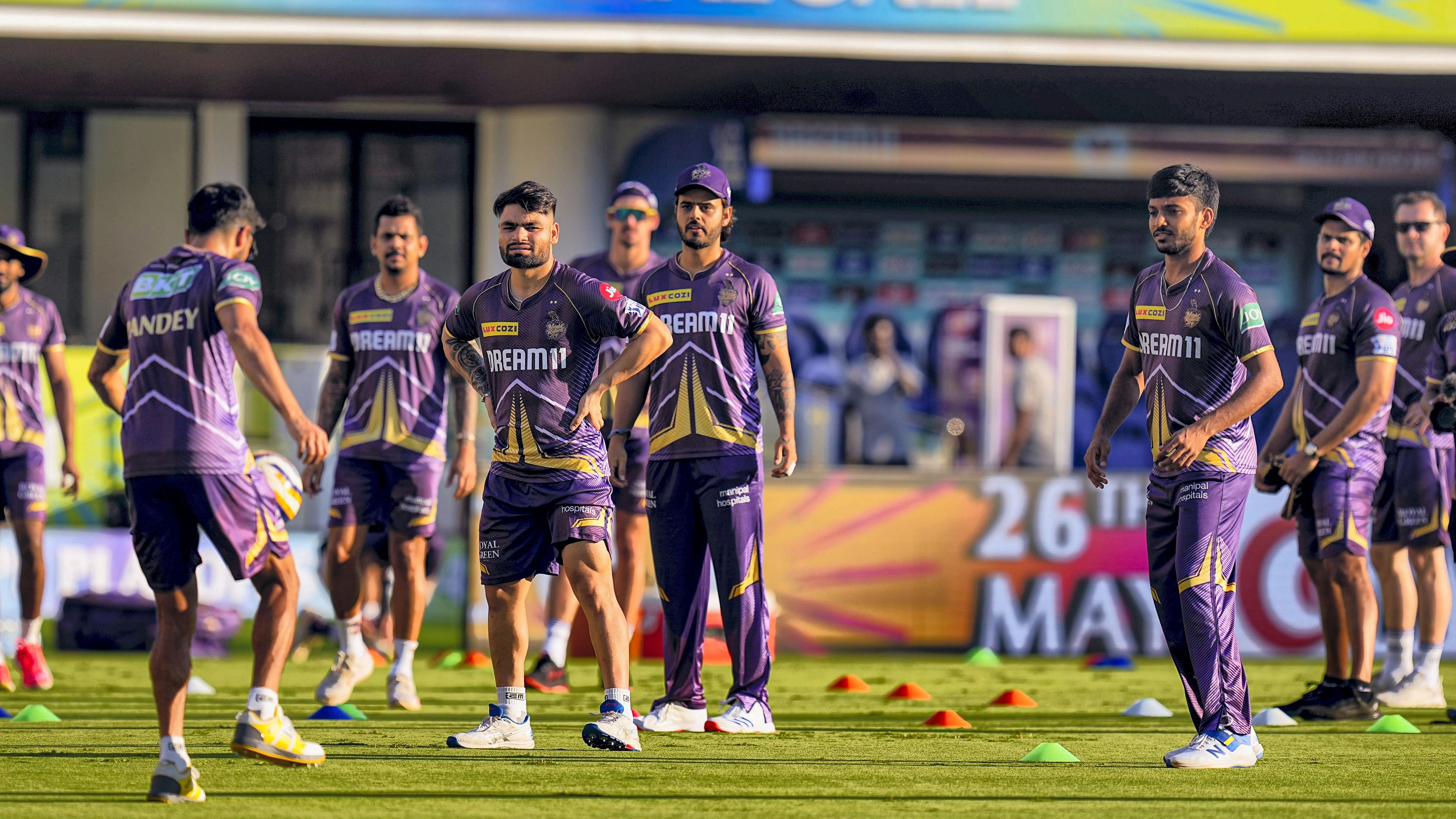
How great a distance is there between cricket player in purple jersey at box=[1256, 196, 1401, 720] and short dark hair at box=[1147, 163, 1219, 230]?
173 cm

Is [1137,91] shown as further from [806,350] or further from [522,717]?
[522,717]

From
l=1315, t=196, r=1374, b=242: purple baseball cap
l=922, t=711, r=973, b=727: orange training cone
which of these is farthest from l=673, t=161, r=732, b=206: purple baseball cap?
l=1315, t=196, r=1374, b=242: purple baseball cap

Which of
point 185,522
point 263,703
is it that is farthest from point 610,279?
point 263,703

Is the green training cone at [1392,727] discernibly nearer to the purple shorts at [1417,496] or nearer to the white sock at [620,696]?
the purple shorts at [1417,496]

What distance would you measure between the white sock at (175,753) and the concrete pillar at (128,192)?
1187cm

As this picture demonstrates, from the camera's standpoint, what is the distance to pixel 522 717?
687 cm

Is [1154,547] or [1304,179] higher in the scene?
[1304,179]

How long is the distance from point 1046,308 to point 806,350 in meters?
2.39

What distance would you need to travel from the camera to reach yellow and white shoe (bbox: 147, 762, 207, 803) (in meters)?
5.48

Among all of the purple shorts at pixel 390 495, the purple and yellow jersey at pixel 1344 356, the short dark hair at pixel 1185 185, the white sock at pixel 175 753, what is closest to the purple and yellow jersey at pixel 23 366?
the purple shorts at pixel 390 495

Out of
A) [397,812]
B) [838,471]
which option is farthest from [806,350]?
[397,812]

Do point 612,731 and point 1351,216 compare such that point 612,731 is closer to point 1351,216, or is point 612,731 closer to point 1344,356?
point 1344,356

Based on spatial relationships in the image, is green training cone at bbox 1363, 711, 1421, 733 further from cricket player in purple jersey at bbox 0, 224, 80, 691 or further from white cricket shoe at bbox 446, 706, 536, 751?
white cricket shoe at bbox 446, 706, 536, 751

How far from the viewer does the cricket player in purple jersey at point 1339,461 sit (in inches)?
322
